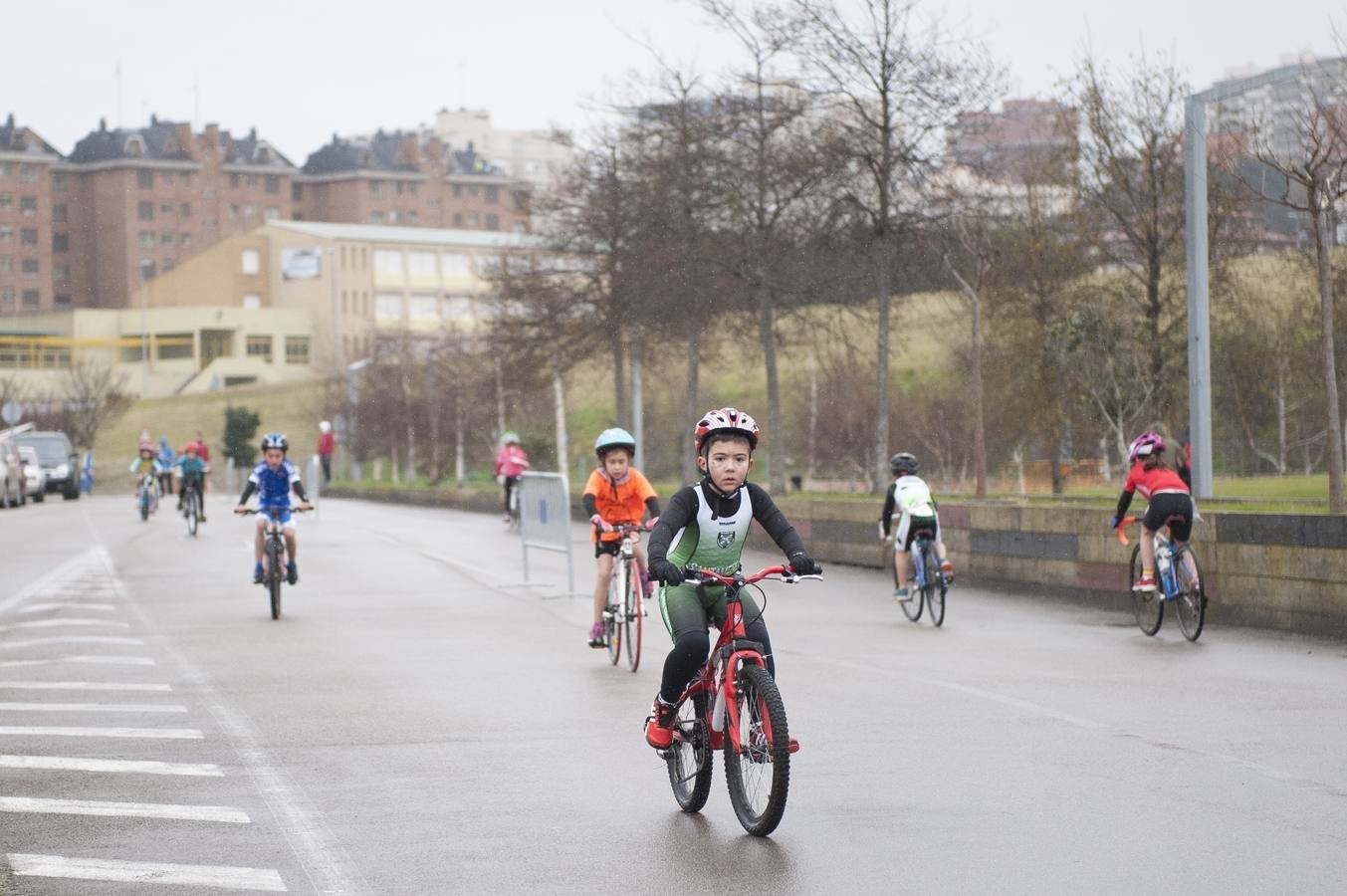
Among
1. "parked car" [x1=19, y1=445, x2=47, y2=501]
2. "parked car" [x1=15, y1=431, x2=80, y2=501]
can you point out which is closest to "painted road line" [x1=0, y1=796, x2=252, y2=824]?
"parked car" [x1=19, y1=445, x2=47, y2=501]

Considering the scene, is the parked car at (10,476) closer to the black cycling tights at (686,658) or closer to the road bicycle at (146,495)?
the road bicycle at (146,495)

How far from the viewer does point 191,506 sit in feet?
112

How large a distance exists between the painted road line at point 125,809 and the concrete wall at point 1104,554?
1014 cm

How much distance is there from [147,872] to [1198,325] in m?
16.5

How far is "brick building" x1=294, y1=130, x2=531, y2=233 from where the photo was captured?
160125mm

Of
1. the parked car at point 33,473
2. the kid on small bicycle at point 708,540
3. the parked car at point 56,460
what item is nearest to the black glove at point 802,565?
the kid on small bicycle at point 708,540

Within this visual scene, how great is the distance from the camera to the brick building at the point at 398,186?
16012 cm

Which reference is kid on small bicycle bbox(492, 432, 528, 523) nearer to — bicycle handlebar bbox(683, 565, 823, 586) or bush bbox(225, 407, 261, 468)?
bicycle handlebar bbox(683, 565, 823, 586)

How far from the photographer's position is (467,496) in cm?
5097

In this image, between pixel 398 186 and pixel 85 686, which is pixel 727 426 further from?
pixel 398 186

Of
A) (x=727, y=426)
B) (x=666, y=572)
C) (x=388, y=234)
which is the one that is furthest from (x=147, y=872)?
(x=388, y=234)

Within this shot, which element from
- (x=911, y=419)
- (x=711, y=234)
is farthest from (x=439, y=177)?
(x=711, y=234)

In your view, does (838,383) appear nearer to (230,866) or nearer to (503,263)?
(503,263)

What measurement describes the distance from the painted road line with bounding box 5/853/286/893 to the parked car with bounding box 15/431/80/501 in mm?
→ 56682
